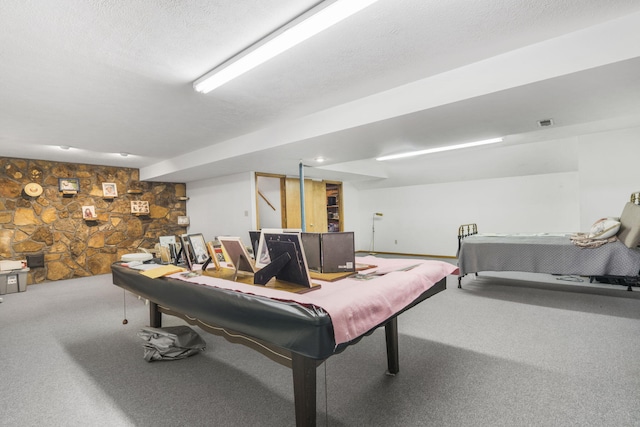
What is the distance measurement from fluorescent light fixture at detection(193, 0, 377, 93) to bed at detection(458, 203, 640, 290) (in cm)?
388

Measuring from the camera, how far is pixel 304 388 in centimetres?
141

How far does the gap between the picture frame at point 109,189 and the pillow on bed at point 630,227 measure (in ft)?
29.0

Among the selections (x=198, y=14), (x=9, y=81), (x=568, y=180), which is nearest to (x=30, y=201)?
(x=9, y=81)

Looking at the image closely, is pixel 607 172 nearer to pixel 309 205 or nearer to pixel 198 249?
pixel 309 205

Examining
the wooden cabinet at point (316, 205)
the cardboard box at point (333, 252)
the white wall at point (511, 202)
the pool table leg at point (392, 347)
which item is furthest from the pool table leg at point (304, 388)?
the wooden cabinet at point (316, 205)

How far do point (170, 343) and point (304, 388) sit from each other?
6.21 feet

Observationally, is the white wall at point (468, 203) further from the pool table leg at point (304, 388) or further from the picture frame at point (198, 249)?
the pool table leg at point (304, 388)

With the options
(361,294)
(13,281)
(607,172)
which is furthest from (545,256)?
(13,281)

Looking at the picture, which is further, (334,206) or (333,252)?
(334,206)

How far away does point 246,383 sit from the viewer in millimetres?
2262

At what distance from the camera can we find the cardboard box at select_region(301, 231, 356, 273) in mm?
2219

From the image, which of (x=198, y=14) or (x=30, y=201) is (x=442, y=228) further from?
(x=30, y=201)

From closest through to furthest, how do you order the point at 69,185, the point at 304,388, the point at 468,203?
the point at 304,388
the point at 69,185
the point at 468,203

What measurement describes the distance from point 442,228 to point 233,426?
7197mm
